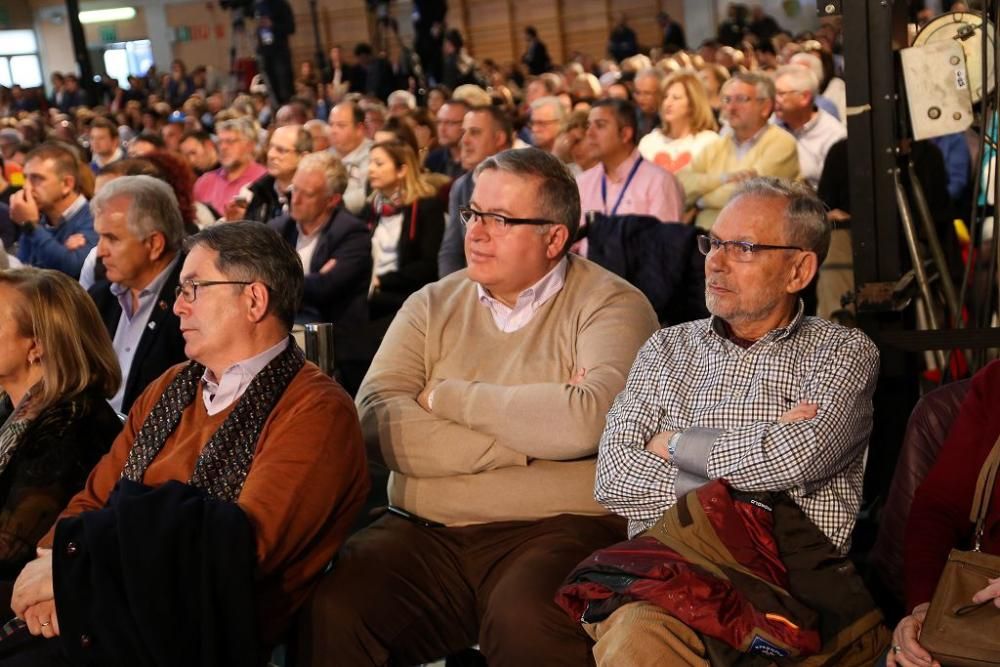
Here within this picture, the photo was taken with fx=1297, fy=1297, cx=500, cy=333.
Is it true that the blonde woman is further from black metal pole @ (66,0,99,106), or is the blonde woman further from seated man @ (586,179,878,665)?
black metal pole @ (66,0,99,106)

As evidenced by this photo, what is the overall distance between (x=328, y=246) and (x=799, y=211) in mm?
3063

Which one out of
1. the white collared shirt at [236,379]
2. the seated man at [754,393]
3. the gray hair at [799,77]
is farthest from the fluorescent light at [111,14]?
the seated man at [754,393]

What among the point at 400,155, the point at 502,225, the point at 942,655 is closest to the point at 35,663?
the point at 502,225

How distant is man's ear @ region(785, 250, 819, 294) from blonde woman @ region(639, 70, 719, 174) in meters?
4.02

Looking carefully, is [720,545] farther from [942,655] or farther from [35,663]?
[35,663]

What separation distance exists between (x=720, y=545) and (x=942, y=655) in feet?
1.30

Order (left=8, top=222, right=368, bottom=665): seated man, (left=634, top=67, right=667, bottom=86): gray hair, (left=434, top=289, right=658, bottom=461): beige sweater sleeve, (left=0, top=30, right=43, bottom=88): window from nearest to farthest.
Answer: (left=8, top=222, right=368, bottom=665): seated man → (left=434, top=289, right=658, bottom=461): beige sweater sleeve → (left=634, top=67, right=667, bottom=86): gray hair → (left=0, top=30, right=43, bottom=88): window

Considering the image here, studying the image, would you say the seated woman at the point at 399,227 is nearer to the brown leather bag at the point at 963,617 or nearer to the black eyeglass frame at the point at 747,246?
the black eyeglass frame at the point at 747,246

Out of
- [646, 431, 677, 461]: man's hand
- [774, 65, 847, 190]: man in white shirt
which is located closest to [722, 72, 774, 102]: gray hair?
[774, 65, 847, 190]: man in white shirt

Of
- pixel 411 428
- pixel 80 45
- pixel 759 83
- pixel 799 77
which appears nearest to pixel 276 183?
pixel 759 83

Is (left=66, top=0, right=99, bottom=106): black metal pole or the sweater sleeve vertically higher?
(left=66, top=0, right=99, bottom=106): black metal pole

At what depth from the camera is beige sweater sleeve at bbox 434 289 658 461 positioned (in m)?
2.61

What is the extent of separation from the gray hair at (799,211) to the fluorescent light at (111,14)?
24.0m

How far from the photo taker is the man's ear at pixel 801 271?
2.51 meters
